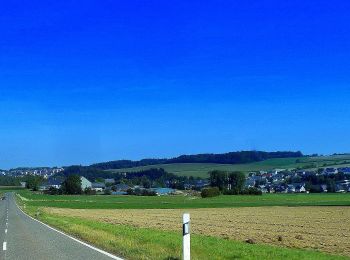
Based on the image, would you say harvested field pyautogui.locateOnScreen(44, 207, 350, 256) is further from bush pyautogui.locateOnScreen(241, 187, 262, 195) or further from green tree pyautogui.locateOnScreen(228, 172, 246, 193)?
green tree pyautogui.locateOnScreen(228, 172, 246, 193)

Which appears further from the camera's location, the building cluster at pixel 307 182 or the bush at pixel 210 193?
the building cluster at pixel 307 182

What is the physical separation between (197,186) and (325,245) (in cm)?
17339

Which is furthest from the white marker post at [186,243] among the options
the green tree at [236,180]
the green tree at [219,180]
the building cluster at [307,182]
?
the building cluster at [307,182]

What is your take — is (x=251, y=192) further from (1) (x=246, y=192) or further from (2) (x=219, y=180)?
(2) (x=219, y=180)

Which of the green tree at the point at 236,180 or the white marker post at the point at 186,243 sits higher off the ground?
the green tree at the point at 236,180

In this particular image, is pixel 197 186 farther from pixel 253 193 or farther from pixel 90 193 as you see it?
pixel 253 193

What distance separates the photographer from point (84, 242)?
74.0ft

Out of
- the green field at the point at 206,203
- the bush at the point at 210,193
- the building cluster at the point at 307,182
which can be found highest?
the building cluster at the point at 307,182

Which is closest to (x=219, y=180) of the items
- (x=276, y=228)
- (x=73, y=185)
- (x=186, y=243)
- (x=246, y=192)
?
(x=246, y=192)

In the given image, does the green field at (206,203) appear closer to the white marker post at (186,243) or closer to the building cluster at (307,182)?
the building cluster at (307,182)

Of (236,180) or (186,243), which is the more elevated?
(236,180)

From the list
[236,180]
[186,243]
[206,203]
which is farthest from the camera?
[236,180]

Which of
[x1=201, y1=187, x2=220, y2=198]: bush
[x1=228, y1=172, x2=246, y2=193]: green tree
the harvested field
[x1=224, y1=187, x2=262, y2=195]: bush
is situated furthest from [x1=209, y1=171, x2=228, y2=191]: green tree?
the harvested field

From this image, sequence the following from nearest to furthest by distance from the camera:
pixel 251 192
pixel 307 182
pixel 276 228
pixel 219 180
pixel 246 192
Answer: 1. pixel 276 228
2. pixel 246 192
3. pixel 251 192
4. pixel 219 180
5. pixel 307 182
